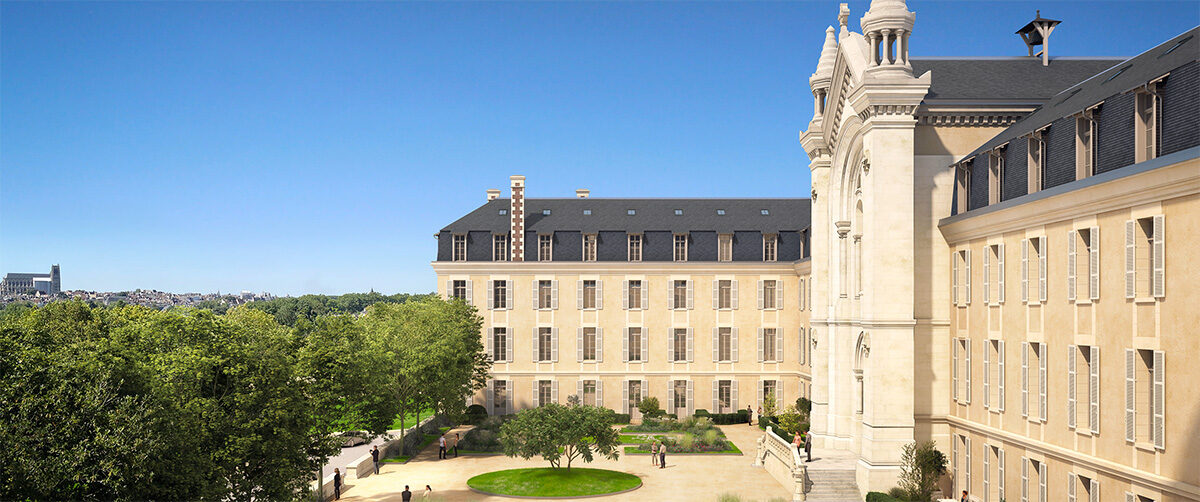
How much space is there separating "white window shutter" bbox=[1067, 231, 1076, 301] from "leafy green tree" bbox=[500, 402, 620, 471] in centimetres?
2036

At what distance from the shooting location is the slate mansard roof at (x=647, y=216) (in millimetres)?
63250

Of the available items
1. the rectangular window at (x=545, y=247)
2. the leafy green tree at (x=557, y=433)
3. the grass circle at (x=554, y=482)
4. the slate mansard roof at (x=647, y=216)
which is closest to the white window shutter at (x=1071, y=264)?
the grass circle at (x=554, y=482)

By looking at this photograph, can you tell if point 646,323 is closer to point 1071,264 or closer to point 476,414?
point 476,414

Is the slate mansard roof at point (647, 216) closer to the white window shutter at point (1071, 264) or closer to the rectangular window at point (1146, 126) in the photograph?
the white window shutter at point (1071, 264)

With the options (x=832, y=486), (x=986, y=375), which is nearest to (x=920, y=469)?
(x=832, y=486)

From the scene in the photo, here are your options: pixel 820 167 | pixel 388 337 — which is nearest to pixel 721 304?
pixel 820 167

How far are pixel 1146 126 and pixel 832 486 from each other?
18410mm

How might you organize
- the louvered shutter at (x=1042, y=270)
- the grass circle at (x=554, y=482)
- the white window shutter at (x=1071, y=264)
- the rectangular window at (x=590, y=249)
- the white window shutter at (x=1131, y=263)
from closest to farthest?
the white window shutter at (x=1131, y=263) < the white window shutter at (x=1071, y=264) < the louvered shutter at (x=1042, y=270) < the grass circle at (x=554, y=482) < the rectangular window at (x=590, y=249)

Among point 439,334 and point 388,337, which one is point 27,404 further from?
point 439,334

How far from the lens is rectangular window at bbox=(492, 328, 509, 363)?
62.2 meters

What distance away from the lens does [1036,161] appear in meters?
28.8

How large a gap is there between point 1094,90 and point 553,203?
42.0 m

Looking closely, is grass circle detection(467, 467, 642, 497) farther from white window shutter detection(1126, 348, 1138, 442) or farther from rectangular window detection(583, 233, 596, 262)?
rectangular window detection(583, 233, 596, 262)

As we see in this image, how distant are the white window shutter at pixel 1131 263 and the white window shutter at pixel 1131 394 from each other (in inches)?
57.9
